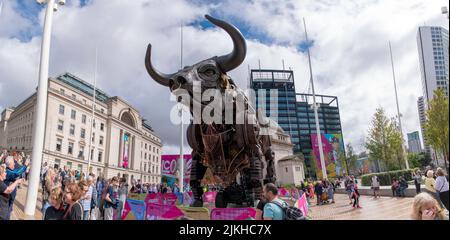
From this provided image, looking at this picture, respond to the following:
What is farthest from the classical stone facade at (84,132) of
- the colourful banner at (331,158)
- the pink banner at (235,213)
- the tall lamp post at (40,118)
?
the colourful banner at (331,158)

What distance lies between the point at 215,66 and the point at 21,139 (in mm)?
32027

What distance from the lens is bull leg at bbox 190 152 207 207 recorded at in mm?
5027

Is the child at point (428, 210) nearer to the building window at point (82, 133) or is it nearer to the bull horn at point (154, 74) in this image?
the bull horn at point (154, 74)

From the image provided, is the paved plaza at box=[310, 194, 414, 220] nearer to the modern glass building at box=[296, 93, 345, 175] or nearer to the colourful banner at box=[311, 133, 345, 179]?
the colourful banner at box=[311, 133, 345, 179]

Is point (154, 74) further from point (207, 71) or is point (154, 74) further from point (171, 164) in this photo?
point (171, 164)

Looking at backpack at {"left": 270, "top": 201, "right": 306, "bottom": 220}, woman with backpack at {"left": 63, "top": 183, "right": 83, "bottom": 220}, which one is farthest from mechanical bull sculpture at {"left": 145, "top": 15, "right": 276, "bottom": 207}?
backpack at {"left": 270, "top": 201, "right": 306, "bottom": 220}

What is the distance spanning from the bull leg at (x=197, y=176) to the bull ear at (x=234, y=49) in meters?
1.75

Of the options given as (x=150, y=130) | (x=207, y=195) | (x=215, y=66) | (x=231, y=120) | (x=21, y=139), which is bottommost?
(x=207, y=195)

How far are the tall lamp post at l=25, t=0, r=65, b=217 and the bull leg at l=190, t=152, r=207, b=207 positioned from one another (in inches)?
203

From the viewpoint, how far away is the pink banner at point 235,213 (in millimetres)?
3406
